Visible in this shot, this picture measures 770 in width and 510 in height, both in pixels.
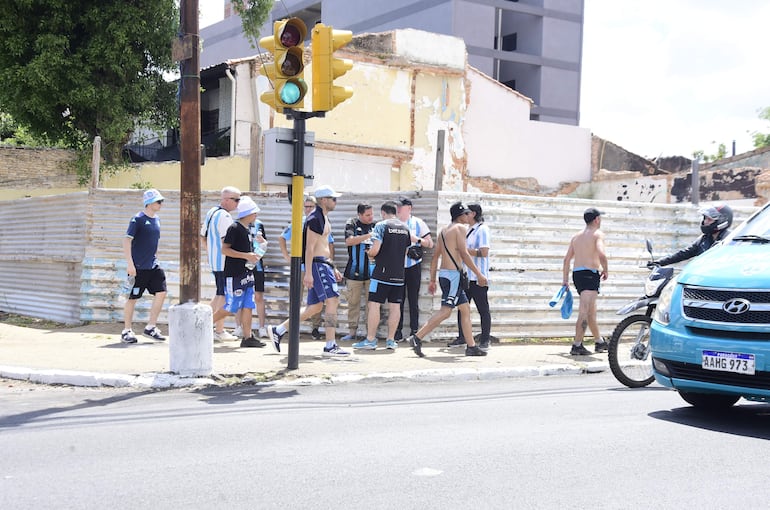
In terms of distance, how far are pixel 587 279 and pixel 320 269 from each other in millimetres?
3473

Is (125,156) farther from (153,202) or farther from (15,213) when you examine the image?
(153,202)

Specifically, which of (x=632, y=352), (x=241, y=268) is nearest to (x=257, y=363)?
(x=241, y=268)

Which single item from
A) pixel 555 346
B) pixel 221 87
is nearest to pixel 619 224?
pixel 555 346

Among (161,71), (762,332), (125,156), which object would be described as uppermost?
(161,71)

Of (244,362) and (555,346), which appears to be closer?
(244,362)

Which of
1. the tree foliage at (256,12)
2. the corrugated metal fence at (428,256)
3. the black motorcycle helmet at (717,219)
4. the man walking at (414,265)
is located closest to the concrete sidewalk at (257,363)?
the man walking at (414,265)

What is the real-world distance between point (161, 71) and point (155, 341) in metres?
16.9

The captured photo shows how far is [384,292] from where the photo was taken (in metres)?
10.4

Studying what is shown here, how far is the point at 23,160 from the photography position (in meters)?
26.7

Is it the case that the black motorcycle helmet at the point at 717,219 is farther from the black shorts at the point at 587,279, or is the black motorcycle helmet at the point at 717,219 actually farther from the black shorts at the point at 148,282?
the black shorts at the point at 148,282

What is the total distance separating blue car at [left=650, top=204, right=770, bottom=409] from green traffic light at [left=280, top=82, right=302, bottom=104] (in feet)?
13.3

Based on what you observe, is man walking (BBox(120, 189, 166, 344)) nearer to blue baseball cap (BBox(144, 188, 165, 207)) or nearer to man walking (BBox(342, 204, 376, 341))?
blue baseball cap (BBox(144, 188, 165, 207))

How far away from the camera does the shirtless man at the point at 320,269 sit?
9.93 metres

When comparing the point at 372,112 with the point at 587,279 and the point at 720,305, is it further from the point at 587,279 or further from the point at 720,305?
the point at 720,305
